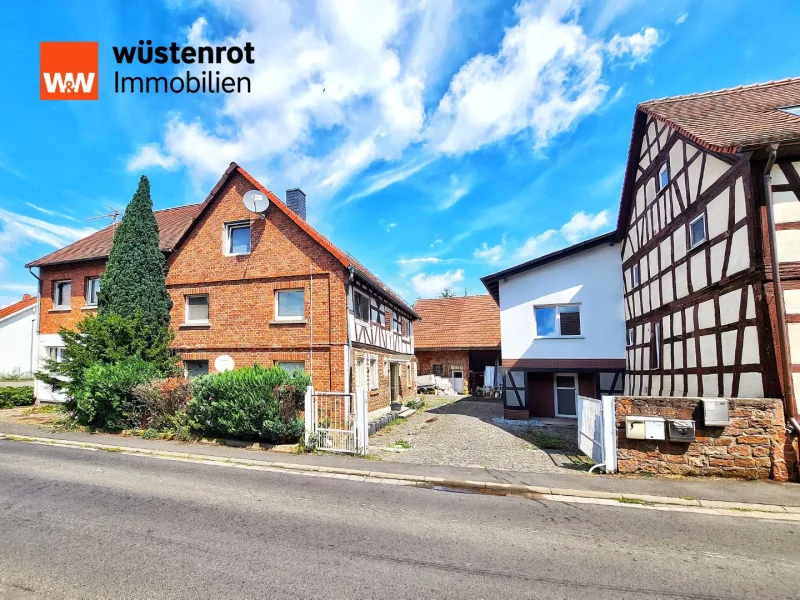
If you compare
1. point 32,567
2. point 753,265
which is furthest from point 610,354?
point 32,567

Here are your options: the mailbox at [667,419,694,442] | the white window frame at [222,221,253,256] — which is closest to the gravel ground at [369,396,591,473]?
the mailbox at [667,419,694,442]

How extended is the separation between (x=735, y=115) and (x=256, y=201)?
1437 centimetres

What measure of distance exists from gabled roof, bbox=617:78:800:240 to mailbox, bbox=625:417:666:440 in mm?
5495

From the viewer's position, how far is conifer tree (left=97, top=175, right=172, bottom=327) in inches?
583

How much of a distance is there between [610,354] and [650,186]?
20.2ft

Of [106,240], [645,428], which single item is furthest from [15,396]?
[645,428]

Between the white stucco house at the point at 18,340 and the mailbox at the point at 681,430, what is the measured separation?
1758 inches

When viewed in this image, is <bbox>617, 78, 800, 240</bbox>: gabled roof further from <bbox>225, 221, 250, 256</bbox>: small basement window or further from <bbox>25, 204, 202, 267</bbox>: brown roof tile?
<bbox>25, 204, 202, 267</bbox>: brown roof tile

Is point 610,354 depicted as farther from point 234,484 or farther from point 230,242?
point 230,242

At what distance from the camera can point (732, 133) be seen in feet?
30.2

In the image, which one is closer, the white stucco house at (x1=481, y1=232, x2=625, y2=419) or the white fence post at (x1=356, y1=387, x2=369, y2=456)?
the white fence post at (x1=356, y1=387, x2=369, y2=456)

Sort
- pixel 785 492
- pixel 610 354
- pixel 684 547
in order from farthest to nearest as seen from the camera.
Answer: pixel 610 354 → pixel 785 492 → pixel 684 547

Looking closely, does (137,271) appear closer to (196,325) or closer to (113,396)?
(196,325)

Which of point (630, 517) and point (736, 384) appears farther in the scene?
point (736, 384)
